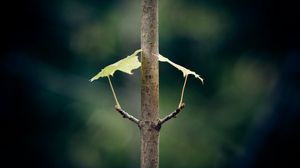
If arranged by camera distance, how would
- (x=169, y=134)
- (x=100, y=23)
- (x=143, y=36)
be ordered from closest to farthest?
1. (x=143, y=36)
2. (x=169, y=134)
3. (x=100, y=23)

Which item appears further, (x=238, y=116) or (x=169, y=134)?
(x=238, y=116)

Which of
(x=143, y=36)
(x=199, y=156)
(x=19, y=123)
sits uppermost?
(x=19, y=123)

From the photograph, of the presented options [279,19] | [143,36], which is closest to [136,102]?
[279,19]

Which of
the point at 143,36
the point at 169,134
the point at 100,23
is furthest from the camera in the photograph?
the point at 100,23

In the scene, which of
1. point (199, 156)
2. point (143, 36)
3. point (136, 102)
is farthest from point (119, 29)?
point (143, 36)

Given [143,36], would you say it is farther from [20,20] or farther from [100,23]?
[20,20]

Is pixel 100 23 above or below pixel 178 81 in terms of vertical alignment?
above
